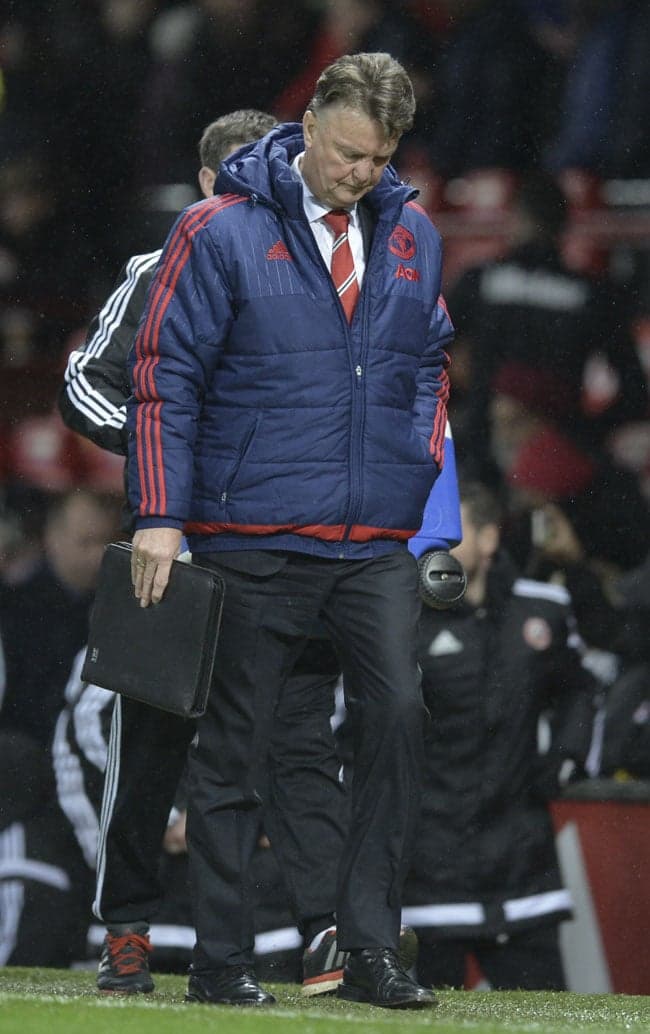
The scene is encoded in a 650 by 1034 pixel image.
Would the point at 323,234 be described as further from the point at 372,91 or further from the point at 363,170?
the point at 372,91

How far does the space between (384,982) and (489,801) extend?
5.82 ft

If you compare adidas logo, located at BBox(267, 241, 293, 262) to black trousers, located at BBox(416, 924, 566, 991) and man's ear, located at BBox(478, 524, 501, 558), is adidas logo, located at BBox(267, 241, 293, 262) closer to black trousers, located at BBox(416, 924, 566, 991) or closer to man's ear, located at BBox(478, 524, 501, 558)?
man's ear, located at BBox(478, 524, 501, 558)

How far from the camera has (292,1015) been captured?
2803 mm

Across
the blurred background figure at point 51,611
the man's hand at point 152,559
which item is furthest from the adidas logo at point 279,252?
the blurred background figure at point 51,611

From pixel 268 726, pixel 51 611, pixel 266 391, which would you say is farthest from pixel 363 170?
pixel 51 611

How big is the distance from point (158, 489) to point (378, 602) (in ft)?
1.41

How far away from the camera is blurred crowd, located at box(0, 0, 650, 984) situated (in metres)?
4.89

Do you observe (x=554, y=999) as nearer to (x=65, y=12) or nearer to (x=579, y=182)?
(x=579, y=182)

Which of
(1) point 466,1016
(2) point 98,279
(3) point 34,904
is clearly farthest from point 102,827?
(2) point 98,279

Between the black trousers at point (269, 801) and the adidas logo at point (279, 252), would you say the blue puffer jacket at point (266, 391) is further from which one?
the black trousers at point (269, 801)

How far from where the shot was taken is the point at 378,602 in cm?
321

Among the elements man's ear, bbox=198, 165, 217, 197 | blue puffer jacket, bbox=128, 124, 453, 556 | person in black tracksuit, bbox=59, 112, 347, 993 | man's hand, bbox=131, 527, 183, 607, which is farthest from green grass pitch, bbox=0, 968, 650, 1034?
man's ear, bbox=198, 165, 217, 197

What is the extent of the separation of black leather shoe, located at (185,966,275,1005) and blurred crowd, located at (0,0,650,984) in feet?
5.87

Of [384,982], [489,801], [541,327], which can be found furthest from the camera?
[541,327]
